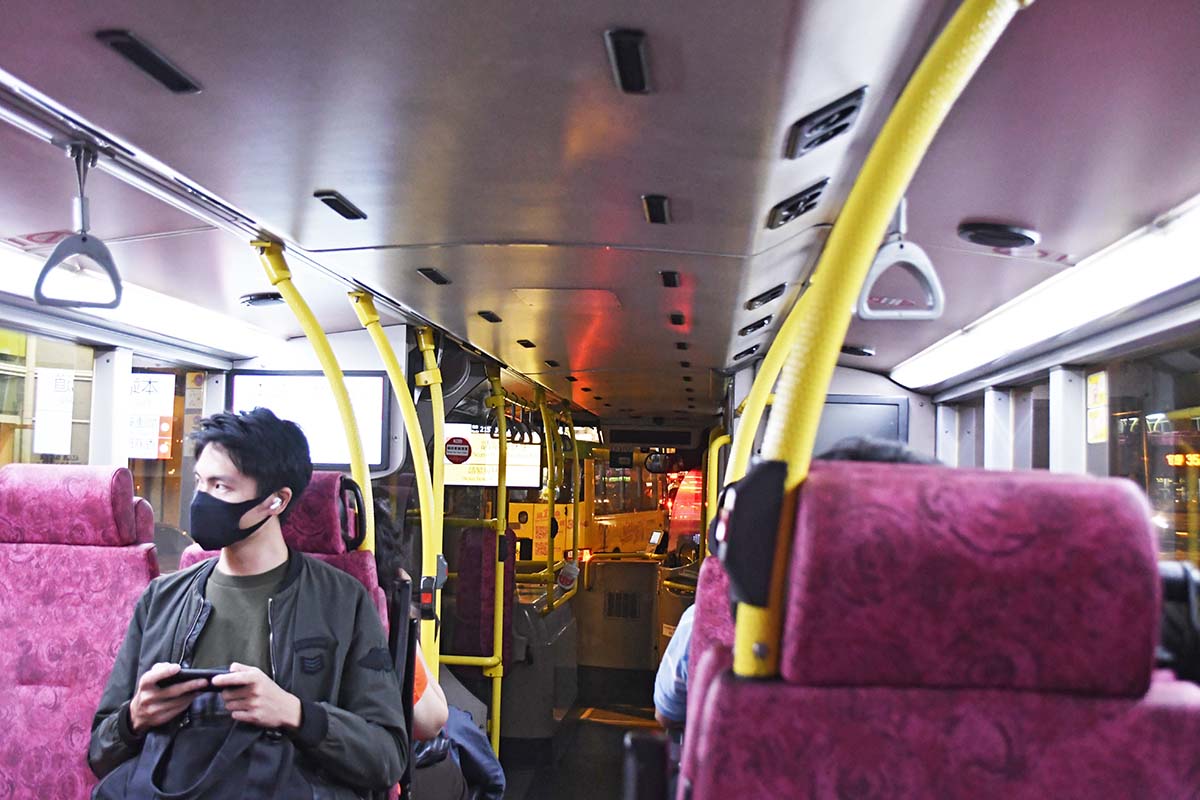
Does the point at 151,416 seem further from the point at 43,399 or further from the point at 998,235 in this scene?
the point at 998,235

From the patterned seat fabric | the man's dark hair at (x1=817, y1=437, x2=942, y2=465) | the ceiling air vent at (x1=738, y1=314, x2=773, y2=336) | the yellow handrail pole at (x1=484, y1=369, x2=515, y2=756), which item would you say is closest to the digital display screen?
the yellow handrail pole at (x1=484, y1=369, x2=515, y2=756)

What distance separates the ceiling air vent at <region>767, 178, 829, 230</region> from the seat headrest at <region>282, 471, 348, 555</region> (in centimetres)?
165

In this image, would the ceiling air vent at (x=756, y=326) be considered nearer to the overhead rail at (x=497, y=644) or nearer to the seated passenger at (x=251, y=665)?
the overhead rail at (x=497, y=644)

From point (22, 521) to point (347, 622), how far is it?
139 cm

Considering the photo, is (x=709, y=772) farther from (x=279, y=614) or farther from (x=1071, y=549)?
(x=279, y=614)

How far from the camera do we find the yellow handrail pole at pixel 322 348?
138 inches

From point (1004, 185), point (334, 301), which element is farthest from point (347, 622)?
point (334, 301)

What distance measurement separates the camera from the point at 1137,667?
3.99 ft

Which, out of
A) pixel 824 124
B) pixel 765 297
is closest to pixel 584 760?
pixel 765 297

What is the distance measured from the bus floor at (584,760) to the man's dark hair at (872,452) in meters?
4.21

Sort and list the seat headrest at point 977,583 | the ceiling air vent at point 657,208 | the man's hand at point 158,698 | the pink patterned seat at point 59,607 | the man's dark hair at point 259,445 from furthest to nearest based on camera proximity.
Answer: the ceiling air vent at point 657,208 → the pink patterned seat at point 59,607 → the man's dark hair at point 259,445 → the man's hand at point 158,698 → the seat headrest at point 977,583

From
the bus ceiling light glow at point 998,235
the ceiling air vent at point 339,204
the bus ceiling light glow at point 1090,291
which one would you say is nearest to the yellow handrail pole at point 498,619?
the bus ceiling light glow at point 1090,291

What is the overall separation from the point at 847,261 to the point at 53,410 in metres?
4.46

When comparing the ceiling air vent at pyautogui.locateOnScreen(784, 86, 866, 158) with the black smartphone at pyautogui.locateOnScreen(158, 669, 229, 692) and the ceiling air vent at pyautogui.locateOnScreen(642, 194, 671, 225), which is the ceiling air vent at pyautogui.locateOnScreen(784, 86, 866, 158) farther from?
the black smartphone at pyautogui.locateOnScreen(158, 669, 229, 692)
